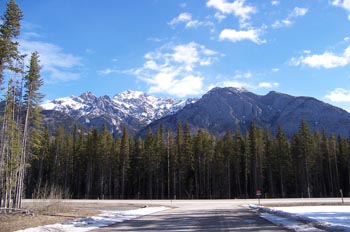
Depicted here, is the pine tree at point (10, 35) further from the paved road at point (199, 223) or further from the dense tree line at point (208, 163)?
the dense tree line at point (208, 163)

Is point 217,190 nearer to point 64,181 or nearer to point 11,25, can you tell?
point 64,181

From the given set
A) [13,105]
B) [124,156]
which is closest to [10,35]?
[13,105]

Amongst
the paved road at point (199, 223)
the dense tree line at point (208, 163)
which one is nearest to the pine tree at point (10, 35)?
the paved road at point (199, 223)

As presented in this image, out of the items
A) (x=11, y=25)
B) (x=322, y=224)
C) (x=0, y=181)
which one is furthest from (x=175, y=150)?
(x=322, y=224)

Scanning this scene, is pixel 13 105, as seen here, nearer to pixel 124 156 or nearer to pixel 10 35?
pixel 10 35

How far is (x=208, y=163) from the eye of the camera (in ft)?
257

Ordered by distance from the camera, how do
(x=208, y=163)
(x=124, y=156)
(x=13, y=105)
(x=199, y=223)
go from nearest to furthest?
(x=199, y=223), (x=13, y=105), (x=208, y=163), (x=124, y=156)

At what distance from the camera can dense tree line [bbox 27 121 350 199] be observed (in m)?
75.6

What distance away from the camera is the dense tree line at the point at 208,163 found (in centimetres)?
7556

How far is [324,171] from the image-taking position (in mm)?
82312

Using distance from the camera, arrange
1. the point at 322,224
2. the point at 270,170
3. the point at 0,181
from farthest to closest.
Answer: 1. the point at 270,170
2. the point at 0,181
3. the point at 322,224

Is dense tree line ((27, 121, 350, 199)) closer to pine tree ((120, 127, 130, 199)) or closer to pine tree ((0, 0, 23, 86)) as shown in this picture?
pine tree ((120, 127, 130, 199))

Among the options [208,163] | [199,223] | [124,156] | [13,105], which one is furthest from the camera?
[124,156]

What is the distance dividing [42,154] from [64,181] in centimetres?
863
